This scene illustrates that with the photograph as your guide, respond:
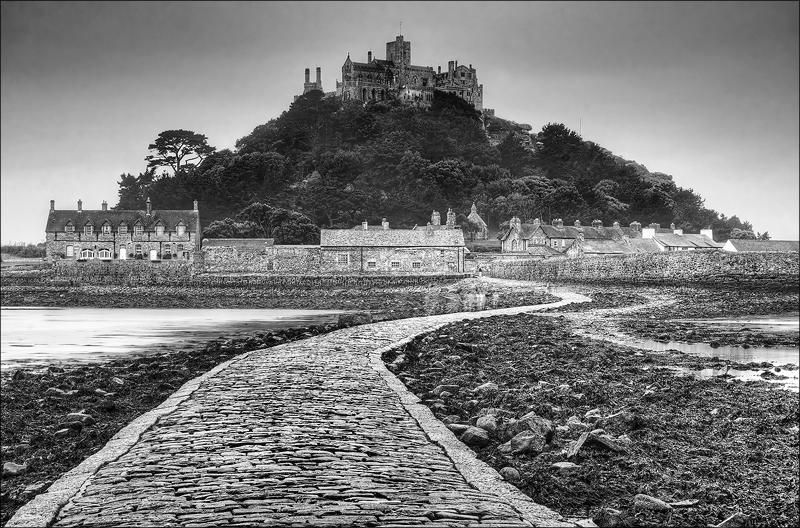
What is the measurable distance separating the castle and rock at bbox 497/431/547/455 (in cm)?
9924

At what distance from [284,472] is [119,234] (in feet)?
207

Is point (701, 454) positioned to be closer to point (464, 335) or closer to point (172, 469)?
point (172, 469)

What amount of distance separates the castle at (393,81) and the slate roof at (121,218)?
46.5 meters

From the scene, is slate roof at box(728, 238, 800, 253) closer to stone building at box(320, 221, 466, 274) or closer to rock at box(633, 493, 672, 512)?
stone building at box(320, 221, 466, 274)

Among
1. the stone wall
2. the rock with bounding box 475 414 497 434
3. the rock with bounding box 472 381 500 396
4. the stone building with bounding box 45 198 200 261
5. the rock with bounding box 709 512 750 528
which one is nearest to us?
the rock with bounding box 709 512 750 528

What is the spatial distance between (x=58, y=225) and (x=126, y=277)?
406 inches

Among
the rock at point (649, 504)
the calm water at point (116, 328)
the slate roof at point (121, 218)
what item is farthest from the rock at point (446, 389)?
the slate roof at point (121, 218)

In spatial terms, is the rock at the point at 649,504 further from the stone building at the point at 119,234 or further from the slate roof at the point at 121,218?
the slate roof at the point at 121,218

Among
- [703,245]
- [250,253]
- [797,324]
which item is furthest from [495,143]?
[797,324]

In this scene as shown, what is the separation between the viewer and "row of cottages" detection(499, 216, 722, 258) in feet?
192

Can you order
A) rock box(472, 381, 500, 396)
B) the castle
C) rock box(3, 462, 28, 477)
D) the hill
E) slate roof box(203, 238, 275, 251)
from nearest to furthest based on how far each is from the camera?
rock box(3, 462, 28, 477) → rock box(472, 381, 500, 396) → slate roof box(203, 238, 275, 251) → the hill → the castle

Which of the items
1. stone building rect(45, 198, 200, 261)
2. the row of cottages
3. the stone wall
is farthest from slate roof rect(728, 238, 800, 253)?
stone building rect(45, 198, 200, 261)

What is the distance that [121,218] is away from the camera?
64.2 meters

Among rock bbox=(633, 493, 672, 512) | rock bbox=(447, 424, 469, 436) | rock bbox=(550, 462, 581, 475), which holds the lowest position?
rock bbox=(633, 493, 672, 512)
